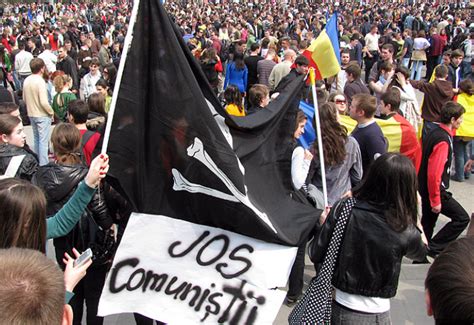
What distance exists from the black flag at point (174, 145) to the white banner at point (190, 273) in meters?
0.07

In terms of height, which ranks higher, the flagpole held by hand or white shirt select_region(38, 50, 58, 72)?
the flagpole held by hand

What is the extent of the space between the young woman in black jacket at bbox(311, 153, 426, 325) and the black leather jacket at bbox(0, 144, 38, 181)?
90.2 inches

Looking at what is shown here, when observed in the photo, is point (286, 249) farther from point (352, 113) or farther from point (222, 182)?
point (352, 113)

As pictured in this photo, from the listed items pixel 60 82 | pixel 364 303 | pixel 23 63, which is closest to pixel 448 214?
pixel 364 303

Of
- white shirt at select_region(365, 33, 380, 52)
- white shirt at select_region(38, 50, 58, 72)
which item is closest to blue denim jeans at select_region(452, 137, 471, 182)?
white shirt at select_region(365, 33, 380, 52)

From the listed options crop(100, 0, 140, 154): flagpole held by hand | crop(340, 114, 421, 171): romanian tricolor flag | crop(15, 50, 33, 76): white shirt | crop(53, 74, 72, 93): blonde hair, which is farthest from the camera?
crop(15, 50, 33, 76): white shirt

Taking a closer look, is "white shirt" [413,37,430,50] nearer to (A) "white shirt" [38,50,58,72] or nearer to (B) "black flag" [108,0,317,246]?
(A) "white shirt" [38,50,58,72]

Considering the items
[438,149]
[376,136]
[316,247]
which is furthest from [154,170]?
[438,149]

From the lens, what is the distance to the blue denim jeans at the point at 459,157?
7.22 meters

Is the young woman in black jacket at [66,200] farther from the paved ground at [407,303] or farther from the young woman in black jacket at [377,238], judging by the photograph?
the young woman in black jacket at [377,238]

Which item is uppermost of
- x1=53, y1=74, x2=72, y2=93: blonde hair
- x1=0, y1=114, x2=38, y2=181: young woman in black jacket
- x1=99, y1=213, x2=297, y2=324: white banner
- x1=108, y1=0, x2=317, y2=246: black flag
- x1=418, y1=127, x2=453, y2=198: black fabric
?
x1=108, y1=0, x2=317, y2=246: black flag

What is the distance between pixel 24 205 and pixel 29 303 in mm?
1071

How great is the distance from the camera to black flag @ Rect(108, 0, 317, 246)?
266 centimetres

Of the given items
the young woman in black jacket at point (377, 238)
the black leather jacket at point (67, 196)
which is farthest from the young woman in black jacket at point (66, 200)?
the young woman in black jacket at point (377, 238)
